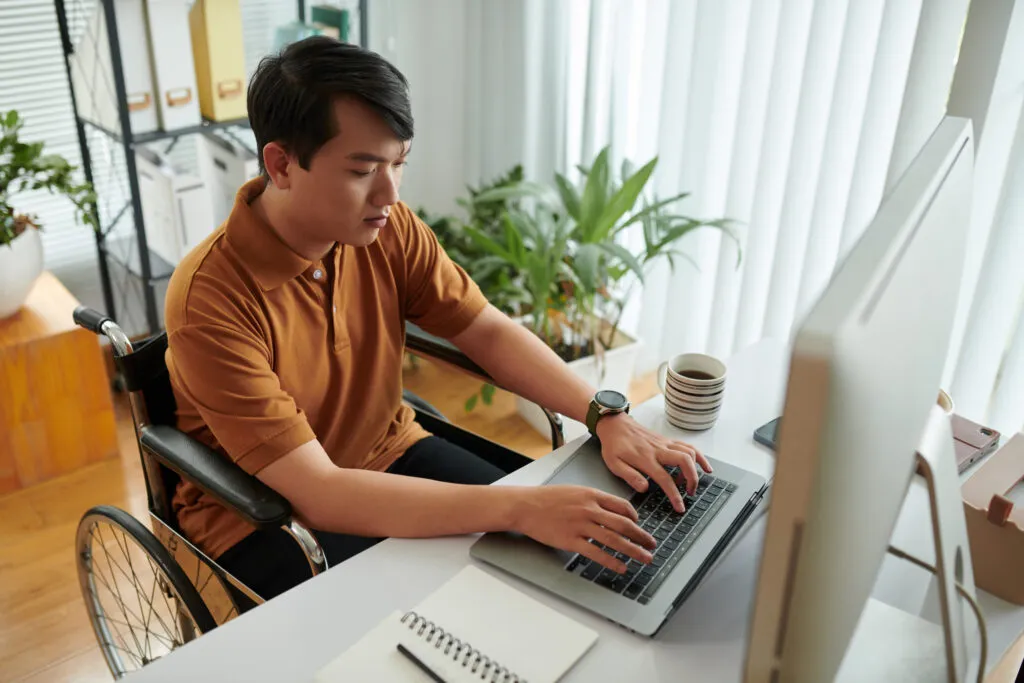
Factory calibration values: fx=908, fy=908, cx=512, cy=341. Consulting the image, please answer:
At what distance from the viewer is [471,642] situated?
0.95 metres

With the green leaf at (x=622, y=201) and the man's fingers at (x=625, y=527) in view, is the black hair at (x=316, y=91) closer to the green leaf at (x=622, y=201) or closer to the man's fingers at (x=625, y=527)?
the man's fingers at (x=625, y=527)

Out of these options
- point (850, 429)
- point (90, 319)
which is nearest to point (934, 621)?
point (850, 429)

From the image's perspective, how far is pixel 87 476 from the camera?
2367mm

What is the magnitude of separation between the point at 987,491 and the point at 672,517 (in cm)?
37

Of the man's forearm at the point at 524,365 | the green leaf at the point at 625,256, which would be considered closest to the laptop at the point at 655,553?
the man's forearm at the point at 524,365

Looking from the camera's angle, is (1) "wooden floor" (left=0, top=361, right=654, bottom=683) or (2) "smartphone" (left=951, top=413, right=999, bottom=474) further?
(1) "wooden floor" (left=0, top=361, right=654, bottom=683)

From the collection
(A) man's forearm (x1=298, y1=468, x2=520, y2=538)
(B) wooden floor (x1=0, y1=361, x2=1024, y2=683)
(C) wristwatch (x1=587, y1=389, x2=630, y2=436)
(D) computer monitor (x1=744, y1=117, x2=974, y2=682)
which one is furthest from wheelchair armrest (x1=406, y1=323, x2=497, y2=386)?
(B) wooden floor (x1=0, y1=361, x2=1024, y2=683)

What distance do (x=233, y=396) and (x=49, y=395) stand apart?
53.0 inches

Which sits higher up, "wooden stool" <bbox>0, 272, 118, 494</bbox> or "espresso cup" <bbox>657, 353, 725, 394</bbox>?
"espresso cup" <bbox>657, 353, 725, 394</bbox>

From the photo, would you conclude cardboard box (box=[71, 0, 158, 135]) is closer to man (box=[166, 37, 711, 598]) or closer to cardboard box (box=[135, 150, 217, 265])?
cardboard box (box=[135, 150, 217, 265])

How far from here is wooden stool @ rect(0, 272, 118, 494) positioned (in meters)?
2.21

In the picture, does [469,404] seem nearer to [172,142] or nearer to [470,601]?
[172,142]

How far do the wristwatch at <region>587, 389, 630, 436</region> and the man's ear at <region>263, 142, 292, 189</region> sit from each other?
0.54 metres

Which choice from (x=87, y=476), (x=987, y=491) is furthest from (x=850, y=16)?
(x=87, y=476)
